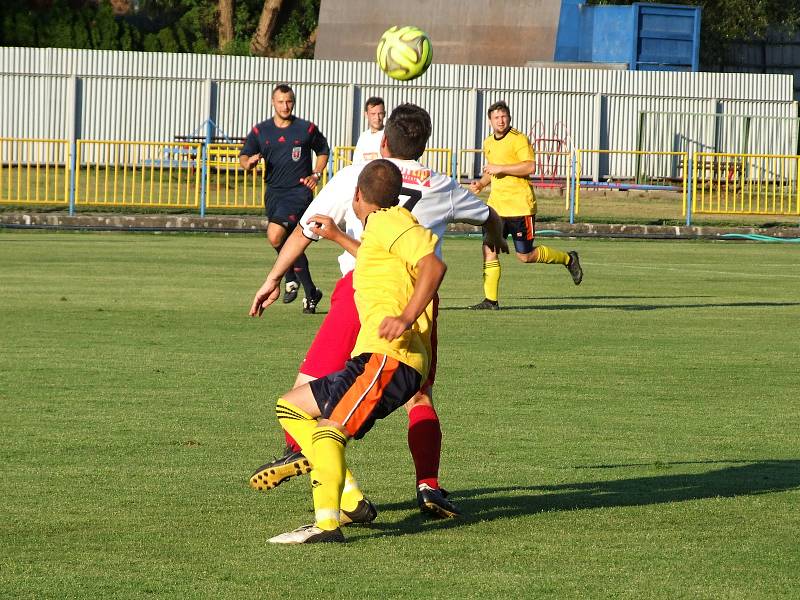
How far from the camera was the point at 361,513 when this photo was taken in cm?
635

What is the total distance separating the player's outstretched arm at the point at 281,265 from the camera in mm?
7246

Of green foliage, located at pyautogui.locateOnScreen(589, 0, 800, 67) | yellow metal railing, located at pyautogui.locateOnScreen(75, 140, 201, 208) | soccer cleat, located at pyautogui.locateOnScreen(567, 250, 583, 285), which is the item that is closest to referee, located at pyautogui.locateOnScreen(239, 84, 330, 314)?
soccer cleat, located at pyautogui.locateOnScreen(567, 250, 583, 285)

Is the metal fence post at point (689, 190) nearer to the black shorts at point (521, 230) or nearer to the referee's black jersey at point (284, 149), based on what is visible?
the black shorts at point (521, 230)

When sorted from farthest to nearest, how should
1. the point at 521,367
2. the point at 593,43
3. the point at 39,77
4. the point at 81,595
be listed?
the point at 593,43
the point at 39,77
the point at 521,367
the point at 81,595

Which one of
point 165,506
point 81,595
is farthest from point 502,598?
point 165,506

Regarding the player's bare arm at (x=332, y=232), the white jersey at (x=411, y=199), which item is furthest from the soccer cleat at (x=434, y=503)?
the white jersey at (x=411, y=199)

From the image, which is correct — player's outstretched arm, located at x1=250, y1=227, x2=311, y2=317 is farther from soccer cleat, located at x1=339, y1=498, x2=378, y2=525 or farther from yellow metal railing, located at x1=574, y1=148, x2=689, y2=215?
yellow metal railing, located at x1=574, y1=148, x2=689, y2=215

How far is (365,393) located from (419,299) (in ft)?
1.38

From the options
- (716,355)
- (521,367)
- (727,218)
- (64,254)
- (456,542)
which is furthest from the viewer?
(727,218)

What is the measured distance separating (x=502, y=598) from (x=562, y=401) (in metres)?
4.75

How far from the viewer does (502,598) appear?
529cm

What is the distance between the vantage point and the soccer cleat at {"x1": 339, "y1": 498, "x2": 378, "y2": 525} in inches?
250

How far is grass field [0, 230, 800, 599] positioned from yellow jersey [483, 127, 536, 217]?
118 cm

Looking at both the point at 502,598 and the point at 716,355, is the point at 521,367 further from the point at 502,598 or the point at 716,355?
the point at 502,598
